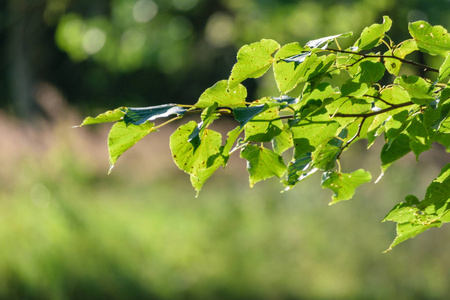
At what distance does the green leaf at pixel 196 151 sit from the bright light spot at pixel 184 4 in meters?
8.19

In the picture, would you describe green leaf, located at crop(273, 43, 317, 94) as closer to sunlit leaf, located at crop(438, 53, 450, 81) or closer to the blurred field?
sunlit leaf, located at crop(438, 53, 450, 81)

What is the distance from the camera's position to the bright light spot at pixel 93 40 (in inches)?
330

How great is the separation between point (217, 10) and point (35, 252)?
914 cm

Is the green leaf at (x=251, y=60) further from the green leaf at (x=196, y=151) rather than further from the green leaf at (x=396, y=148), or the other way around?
the green leaf at (x=396, y=148)

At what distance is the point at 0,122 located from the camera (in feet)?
21.5

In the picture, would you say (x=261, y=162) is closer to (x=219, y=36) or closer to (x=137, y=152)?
(x=137, y=152)

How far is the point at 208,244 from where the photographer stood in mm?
4363

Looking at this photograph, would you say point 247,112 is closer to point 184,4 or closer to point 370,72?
point 370,72

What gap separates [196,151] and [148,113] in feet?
0.33

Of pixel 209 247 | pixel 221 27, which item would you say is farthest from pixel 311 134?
pixel 221 27

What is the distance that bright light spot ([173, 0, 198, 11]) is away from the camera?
877 cm

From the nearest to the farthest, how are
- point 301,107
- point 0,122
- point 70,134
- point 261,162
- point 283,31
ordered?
point 301,107, point 261,162, point 70,134, point 0,122, point 283,31

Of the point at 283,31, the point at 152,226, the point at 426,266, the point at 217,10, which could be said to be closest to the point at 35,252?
the point at 152,226

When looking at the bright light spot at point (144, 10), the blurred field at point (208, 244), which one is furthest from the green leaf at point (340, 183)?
the bright light spot at point (144, 10)
